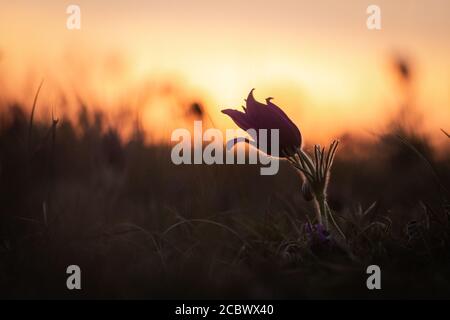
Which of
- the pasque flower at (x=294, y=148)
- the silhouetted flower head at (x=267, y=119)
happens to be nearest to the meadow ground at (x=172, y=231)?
the pasque flower at (x=294, y=148)

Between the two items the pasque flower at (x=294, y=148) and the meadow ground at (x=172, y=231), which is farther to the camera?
the pasque flower at (x=294, y=148)

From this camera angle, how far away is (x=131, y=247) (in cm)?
174

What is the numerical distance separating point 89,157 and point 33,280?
0.95m

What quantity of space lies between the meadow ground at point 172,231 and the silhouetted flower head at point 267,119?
0.27 m

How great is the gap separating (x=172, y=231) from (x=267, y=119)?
51 cm

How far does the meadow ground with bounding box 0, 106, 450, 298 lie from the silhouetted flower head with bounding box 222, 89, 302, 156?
27 centimetres

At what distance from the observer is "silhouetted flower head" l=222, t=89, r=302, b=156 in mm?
1664

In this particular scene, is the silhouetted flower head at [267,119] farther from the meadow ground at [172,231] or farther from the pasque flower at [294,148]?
the meadow ground at [172,231]

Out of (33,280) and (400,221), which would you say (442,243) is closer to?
(400,221)

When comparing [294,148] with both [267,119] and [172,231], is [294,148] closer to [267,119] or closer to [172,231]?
[267,119]

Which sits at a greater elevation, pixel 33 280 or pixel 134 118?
pixel 134 118

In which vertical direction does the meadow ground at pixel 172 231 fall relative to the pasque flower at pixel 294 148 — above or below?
below

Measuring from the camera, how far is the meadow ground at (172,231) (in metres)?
1.44
